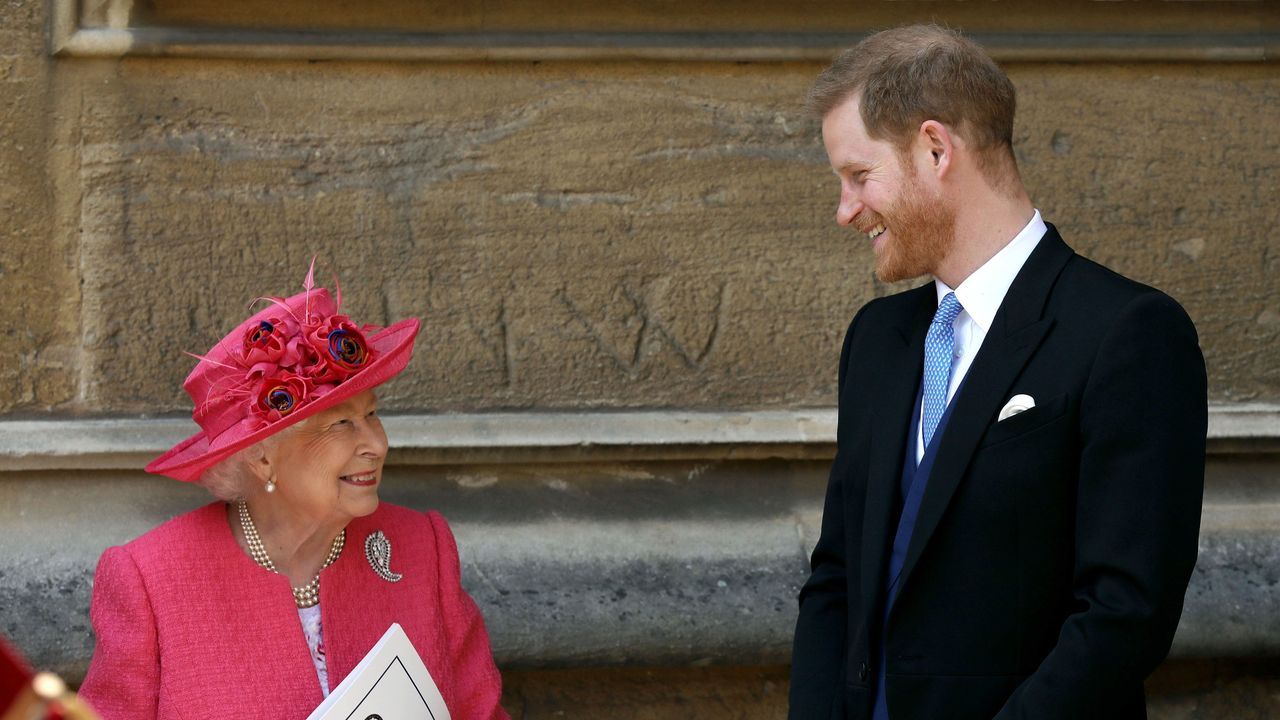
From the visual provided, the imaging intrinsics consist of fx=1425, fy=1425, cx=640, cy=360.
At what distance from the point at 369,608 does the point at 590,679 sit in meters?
1.01

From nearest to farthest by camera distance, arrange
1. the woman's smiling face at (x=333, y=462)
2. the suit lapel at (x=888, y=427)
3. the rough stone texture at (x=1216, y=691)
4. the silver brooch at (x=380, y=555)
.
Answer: the suit lapel at (x=888, y=427) → the woman's smiling face at (x=333, y=462) → the silver brooch at (x=380, y=555) → the rough stone texture at (x=1216, y=691)

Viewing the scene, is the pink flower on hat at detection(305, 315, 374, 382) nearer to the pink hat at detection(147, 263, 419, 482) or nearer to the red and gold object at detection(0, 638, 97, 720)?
the pink hat at detection(147, 263, 419, 482)

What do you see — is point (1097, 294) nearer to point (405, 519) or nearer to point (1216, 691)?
point (405, 519)

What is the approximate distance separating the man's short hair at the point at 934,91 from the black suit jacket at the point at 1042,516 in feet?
0.58

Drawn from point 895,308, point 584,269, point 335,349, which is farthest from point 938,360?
point 584,269

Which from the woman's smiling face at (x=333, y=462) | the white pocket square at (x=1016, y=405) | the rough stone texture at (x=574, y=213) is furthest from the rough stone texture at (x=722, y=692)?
the white pocket square at (x=1016, y=405)

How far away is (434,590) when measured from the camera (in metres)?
2.51

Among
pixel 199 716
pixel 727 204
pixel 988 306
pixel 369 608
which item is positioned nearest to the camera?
pixel 988 306

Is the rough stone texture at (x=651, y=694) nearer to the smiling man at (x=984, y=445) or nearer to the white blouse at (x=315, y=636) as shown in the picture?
the white blouse at (x=315, y=636)

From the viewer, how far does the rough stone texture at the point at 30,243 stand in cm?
316

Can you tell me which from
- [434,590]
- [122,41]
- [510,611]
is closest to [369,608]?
[434,590]

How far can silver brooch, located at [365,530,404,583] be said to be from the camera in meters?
2.47

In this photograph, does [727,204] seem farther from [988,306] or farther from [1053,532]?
[1053,532]

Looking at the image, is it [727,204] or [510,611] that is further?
[727,204]
